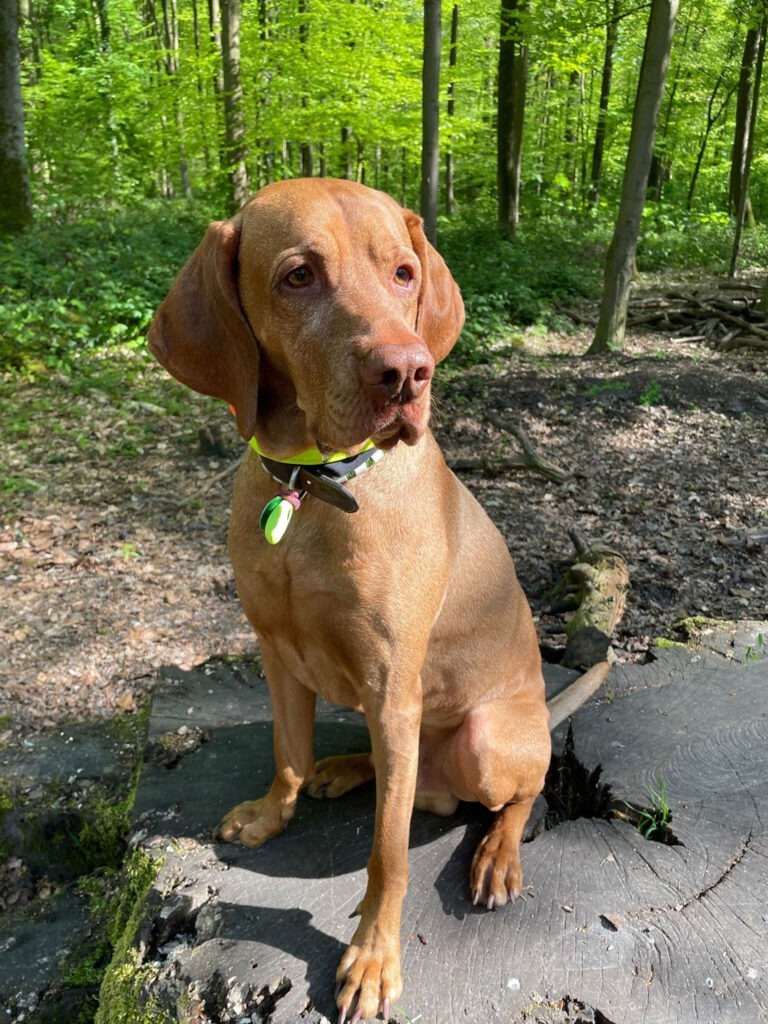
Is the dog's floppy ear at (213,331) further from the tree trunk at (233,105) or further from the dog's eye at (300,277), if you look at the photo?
the tree trunk at (233,105)

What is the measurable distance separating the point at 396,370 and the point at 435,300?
2.14 ft

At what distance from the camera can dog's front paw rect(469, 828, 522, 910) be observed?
2.16 m

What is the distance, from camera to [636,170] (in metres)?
9.13

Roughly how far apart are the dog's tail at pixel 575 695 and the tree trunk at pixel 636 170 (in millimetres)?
7781

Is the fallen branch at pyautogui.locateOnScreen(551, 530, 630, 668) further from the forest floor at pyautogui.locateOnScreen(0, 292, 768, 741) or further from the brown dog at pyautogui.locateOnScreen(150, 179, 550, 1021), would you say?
the brown dog at pyautogui.locateOnScreen(150, 179, 550, 1021)

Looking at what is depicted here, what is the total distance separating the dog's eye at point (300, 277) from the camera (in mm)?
1955

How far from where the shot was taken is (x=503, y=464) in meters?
6.43

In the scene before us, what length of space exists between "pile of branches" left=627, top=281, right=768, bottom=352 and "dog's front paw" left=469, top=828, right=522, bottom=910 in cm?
1009

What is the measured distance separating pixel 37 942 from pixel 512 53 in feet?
55.0

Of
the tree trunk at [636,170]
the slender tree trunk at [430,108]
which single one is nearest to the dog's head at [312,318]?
the slender tree trunk at [430,108]

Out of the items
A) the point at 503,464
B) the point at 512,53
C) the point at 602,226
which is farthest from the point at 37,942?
the point at 602,226

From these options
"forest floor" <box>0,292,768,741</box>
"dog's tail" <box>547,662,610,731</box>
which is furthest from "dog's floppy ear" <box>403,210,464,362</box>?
"dog's tail" <box>547,662,610,731</box>

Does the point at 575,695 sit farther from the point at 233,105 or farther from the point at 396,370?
the point at 233,105

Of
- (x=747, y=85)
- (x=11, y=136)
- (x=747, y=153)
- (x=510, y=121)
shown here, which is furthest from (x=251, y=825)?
(x=747, y=85)
